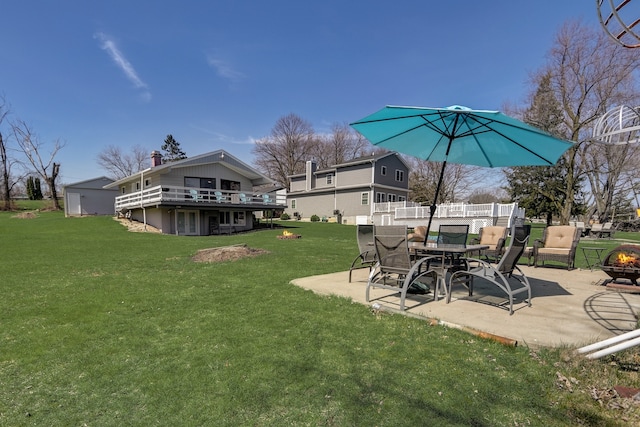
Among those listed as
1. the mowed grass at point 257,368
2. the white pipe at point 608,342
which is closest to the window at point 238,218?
the mowed grass at point 257,368

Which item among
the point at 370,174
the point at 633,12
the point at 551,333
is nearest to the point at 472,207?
the point at 370,174

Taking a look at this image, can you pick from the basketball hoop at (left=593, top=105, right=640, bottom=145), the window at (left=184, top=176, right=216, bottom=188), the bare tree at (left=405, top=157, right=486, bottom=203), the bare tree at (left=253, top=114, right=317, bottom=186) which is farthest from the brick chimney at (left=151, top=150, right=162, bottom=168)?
the bare tree at (left=405, top=157, right=486, bottom=203)

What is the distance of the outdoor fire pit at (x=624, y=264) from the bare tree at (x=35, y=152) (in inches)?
1639

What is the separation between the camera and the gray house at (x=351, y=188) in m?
28.7

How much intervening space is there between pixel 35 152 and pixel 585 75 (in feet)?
162

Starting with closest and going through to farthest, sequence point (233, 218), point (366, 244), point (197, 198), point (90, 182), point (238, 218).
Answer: point (366, 244) < point (197, 198) < point (233, 218) < point (238, 218) < point (90, 182)

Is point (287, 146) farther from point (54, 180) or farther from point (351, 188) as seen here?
point (54, 180)

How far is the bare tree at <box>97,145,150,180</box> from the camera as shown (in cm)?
4887

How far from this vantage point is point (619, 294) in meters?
4.95

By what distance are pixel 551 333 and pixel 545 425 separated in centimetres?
163

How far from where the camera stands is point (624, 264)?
4.96 meters

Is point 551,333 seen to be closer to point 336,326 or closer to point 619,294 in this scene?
point 336,326

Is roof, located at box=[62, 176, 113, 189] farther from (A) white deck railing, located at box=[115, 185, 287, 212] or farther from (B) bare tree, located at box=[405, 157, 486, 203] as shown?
(B) bare tree, located at box=[405, 157, 486, 203]

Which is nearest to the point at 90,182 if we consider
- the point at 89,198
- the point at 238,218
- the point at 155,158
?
the point at 89,198
